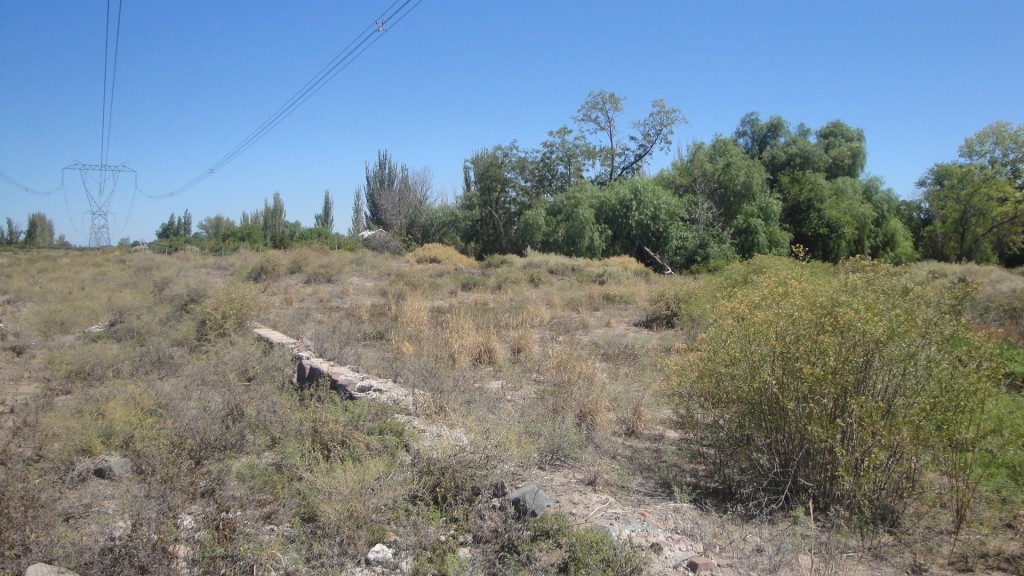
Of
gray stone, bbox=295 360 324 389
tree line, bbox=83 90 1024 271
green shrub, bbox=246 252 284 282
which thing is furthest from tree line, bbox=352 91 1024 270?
gray stone, bbox=295 360 324 389

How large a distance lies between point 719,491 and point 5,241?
7192 cm

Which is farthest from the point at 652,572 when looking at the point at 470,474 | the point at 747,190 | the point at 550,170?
the point at 550,170

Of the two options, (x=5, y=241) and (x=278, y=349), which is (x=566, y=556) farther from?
(x=5, y=241)

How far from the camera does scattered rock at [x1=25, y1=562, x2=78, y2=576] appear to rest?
11.8ft

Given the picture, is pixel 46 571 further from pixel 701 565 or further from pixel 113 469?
pixel 701 565

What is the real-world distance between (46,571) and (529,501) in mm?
3051

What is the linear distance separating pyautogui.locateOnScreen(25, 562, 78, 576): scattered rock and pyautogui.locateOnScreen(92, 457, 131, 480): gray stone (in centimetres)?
167

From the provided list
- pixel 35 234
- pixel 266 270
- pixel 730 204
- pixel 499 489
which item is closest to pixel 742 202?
pixel 730 204

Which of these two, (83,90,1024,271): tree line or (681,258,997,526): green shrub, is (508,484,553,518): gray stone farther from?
(83,90,1024,271): tree line

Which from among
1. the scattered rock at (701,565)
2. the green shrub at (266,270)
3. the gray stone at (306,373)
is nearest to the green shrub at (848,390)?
the scattered rock at (701,565)

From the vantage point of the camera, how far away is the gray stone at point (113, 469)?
527 cm

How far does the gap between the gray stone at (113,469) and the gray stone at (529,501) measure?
351cm

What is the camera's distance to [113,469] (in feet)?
17.4

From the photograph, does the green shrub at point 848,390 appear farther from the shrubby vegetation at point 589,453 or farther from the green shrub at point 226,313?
the green shrub at point 226,313
